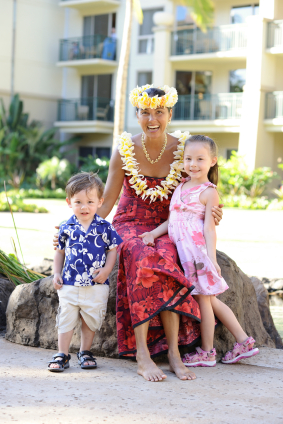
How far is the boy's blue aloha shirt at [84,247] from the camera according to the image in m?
3.63

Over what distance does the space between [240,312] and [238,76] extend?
840 inches

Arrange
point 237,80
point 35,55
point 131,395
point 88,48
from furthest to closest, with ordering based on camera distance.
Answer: point 35,55, point 88,48, point 237,80, point 131,395

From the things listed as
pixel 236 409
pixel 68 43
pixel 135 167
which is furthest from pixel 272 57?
pixel 236 409

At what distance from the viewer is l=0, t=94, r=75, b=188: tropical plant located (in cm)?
2497

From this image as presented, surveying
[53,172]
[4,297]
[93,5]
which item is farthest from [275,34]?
[4,297]

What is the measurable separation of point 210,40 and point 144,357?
21.9 meters

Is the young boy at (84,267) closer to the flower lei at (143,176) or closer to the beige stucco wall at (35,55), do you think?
the flower lei at (143,176)

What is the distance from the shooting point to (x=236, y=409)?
2906mm

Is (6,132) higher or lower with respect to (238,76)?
lower

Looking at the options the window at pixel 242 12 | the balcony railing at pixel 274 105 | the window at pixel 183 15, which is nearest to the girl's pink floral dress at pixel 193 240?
the balcony railing at pixel 274 105

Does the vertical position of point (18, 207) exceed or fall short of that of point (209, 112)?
it falls short

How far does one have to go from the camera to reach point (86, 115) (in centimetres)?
2728

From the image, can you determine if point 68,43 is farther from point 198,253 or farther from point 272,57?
point 198,253

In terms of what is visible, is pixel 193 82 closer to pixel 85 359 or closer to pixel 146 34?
pixel 146 34
